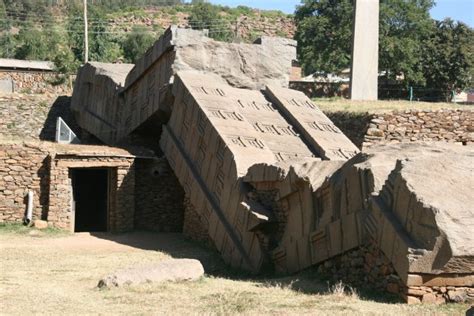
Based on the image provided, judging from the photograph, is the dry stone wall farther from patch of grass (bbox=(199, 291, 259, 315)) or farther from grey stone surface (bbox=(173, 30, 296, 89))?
patch of grass (bbox=(199, 291, 259, 315))

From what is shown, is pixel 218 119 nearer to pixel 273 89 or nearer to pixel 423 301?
pixel 273 89

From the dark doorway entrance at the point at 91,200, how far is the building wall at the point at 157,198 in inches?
147

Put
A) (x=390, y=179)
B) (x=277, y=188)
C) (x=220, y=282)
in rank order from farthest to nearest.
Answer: (x=277, y=188) < (x=220, y=282) < (x=390, y=179)

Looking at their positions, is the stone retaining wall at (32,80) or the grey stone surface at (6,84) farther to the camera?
the grey stone surface at (6,84)

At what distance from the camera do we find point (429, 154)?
316 inches

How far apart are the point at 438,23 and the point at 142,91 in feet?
81.2

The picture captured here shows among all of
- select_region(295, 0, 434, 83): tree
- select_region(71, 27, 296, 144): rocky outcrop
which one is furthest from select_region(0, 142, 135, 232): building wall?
select_region(295, 0, 434, 83): tree

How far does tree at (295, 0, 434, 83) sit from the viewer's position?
32406mm

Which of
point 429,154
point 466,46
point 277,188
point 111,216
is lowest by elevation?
point 111,216

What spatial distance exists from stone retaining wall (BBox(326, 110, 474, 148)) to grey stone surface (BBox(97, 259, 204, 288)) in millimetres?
9370

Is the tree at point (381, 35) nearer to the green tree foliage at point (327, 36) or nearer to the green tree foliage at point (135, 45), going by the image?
the green tree foliage at point (327, 36)

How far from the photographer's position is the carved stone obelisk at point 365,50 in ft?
→ 75.2

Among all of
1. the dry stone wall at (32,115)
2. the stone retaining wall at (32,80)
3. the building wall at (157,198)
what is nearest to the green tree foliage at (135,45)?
the stone retaining wall at (32,80)

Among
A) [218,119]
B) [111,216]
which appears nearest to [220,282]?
[218,119]
